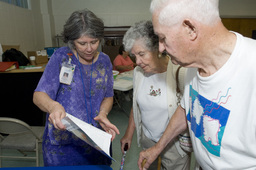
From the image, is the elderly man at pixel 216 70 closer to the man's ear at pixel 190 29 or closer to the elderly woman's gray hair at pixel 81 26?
the man's ear at pixel 190 29

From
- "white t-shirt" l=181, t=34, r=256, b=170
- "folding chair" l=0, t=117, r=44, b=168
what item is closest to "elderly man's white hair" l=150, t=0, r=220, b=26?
"white t-shirt" l=181, t=34, r=256, b=170

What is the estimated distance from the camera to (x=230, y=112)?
719mm

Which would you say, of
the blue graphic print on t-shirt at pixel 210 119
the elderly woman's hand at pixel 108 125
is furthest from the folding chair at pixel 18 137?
the blue graphic print on t-shirt at pixel 210 119

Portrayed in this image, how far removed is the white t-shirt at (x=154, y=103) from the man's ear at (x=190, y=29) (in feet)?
2.00

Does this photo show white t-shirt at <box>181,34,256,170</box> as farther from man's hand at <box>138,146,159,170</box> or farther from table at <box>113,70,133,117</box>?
table at <box>113,70,133,117</box>

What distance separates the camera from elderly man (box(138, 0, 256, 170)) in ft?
2.23

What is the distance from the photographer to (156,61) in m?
1.34

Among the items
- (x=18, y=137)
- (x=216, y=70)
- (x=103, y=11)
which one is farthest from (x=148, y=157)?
(x=103, y=11)

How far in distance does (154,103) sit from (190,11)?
75 centimetres

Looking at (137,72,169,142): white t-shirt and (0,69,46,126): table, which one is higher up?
(137,72,169,142): white t-shirt

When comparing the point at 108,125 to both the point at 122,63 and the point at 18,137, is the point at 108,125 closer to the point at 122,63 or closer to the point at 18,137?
the point at 18,137

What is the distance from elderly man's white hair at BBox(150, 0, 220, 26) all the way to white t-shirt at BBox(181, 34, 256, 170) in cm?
13

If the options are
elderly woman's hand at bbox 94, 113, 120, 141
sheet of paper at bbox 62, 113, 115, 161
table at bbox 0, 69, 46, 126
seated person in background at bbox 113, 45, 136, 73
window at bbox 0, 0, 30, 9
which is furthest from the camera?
window at bbox 0, 0, 30, 9

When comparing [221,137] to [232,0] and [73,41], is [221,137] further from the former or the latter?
[232,0]
